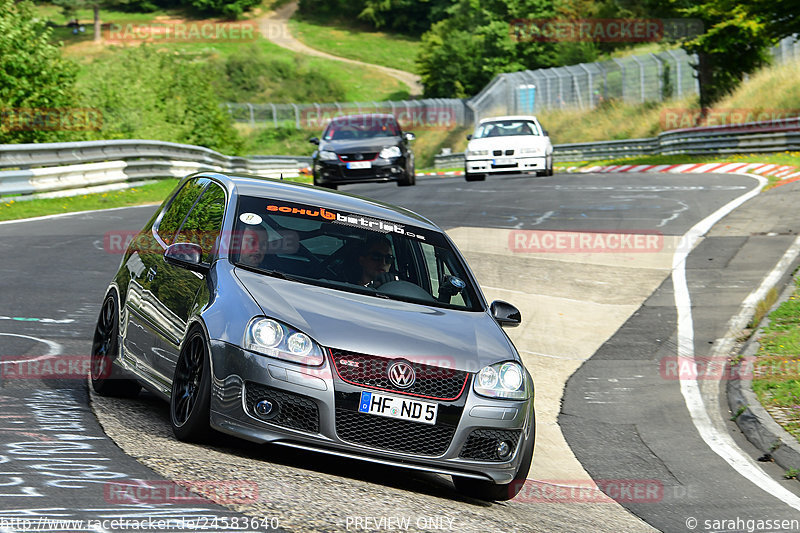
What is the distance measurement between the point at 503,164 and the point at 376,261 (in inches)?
839

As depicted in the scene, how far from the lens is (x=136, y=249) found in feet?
26.3

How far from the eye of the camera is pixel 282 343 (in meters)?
5.90

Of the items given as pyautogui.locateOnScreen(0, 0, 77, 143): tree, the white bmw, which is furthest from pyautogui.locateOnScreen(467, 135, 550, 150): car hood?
pyautogui.locateOnScreen(0, 0, 77, 143): tree

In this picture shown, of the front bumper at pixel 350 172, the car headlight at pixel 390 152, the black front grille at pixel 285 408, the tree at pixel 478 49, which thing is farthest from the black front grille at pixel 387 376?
the tree at pixel 478 49

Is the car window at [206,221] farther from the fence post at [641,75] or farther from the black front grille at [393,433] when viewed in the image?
the fence post at [641,75]

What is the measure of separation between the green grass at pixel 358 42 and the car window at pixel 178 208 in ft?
377

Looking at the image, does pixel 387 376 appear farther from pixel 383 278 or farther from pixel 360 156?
pixel 360 156

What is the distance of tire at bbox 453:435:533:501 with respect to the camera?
6.47 meters

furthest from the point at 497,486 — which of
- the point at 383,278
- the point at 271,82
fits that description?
the point at 271,82

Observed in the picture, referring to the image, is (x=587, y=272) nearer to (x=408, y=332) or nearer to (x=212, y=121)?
(x=408, y=332)

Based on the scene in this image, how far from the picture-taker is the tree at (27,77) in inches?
1067

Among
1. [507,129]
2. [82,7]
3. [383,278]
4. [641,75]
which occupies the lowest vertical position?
[507,129]

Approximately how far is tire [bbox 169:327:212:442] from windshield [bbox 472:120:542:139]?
22664mm

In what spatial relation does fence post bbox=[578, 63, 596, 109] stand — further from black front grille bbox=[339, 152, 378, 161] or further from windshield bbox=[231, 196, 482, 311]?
windshield bbox=[231, 196, 482, 311]
